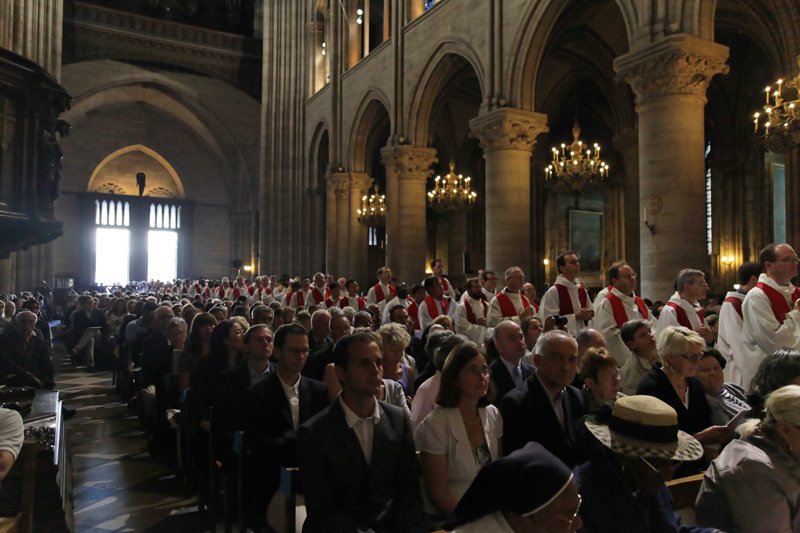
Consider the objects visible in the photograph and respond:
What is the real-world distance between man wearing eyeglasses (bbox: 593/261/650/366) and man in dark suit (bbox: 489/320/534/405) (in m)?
1.76

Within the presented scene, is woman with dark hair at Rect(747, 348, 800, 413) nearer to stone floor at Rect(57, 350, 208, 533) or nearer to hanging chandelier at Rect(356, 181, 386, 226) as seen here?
stone floor at Rect(57, 350, 208, 533)

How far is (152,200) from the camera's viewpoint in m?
37.6

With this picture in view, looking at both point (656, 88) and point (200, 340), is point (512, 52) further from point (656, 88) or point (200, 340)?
point (200, 340)

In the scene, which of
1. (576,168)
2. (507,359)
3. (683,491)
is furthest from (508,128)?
(683,491)

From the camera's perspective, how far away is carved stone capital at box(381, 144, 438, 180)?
17.9 metres

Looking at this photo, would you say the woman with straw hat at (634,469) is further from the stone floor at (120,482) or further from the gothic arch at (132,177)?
the gothic arch at (132,177)

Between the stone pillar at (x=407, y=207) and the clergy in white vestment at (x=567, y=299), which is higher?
the stone pillar at (x=407, y=207)

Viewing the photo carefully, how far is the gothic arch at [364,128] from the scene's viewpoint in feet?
69.2

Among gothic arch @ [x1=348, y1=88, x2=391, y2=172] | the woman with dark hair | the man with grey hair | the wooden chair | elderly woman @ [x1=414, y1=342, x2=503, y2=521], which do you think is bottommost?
the wooden chair

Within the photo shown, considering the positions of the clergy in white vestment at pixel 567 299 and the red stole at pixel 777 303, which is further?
the clergy in white vestment at pixel 567 299

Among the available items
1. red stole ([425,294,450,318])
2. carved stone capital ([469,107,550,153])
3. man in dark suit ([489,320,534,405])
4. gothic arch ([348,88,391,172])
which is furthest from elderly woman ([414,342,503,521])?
gothic arch ([348,88,391,172])

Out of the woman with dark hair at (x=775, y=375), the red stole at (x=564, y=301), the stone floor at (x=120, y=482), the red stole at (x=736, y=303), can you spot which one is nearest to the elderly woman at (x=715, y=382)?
the woman with dark hair at (x=775, y=375)

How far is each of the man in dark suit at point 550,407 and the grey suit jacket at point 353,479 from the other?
2.10 feet

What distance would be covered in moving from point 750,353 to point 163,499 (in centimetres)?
518
